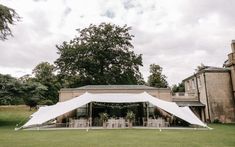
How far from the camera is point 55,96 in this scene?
41.6 meters

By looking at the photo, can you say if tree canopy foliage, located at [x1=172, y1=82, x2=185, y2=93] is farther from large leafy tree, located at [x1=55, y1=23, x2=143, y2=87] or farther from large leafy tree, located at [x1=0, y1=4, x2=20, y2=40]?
large leafy tree, located at [x1=0, y1=4, x2=20, y2=40]

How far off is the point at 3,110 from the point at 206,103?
83.0 feet

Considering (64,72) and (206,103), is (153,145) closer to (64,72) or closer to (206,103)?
Result: (206,103)

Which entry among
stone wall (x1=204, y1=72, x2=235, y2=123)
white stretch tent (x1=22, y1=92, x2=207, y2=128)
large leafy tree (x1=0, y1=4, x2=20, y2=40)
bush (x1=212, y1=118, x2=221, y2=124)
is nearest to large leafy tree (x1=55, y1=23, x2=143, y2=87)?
stone wall (x1=204, y1=72, x2=235, y2=123)

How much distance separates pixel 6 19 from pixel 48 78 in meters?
28.8

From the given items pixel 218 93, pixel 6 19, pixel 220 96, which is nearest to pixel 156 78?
pixel 218 93

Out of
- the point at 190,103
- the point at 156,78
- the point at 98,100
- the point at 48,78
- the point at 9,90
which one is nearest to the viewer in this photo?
the point at 98,100

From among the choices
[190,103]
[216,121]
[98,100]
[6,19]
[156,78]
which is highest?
[6,19]

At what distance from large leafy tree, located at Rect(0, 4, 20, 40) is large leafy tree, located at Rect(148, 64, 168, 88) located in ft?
97.8

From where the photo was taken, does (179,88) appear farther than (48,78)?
No

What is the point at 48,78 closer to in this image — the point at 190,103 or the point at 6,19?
the point at 6,19

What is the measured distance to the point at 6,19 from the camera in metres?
17.5

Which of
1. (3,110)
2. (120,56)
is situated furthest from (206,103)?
(3,110)

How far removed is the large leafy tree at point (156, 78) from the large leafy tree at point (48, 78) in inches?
664
